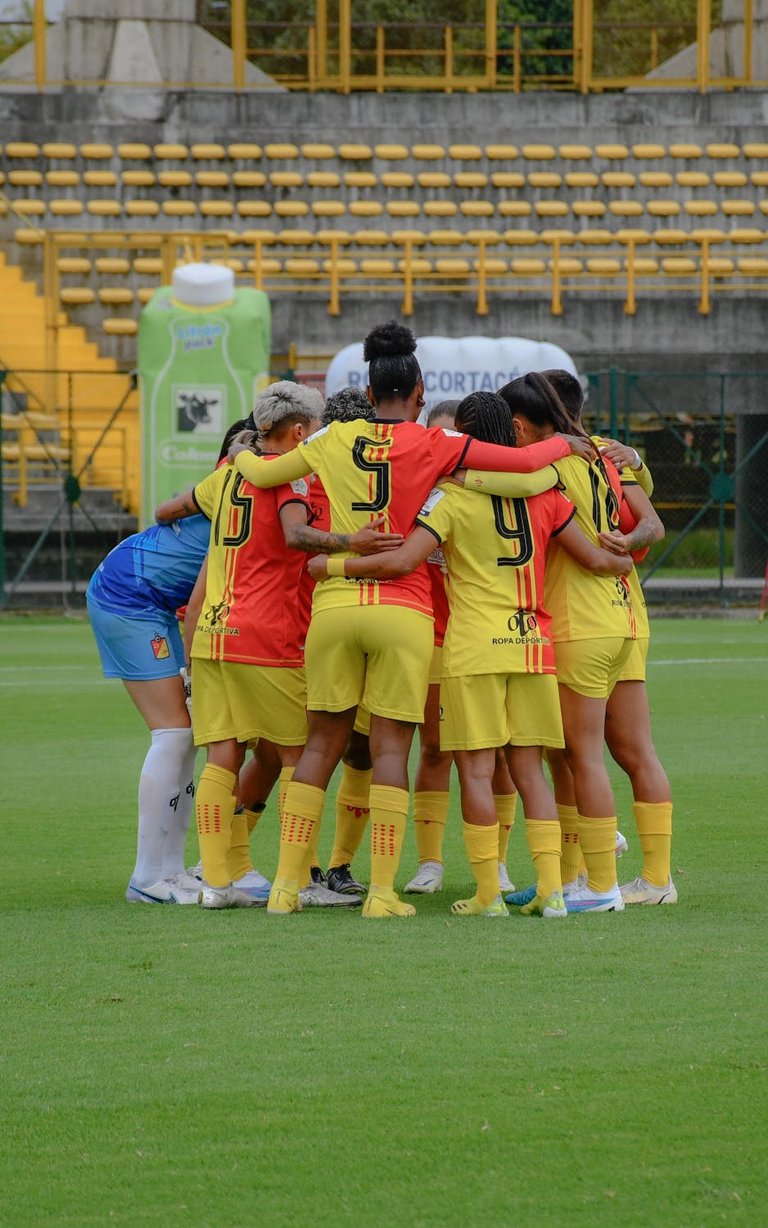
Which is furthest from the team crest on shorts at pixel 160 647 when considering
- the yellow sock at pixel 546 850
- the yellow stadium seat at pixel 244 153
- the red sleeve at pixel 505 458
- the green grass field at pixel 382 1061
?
the yellow stadium seat at pixel 244 153

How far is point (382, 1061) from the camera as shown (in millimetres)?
4211

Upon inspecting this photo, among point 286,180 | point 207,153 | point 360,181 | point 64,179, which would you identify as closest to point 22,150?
point 64,179

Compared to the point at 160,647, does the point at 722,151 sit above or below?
above

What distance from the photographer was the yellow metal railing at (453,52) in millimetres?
32812

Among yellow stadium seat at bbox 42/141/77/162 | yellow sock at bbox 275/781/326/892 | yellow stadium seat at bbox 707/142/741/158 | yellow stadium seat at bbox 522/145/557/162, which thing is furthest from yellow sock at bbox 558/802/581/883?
yellow stadium seat at bbox 707/142/741/158

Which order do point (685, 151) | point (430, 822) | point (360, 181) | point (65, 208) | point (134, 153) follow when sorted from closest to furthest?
point (430, 822) → point (65, 208) → point (134, 153) → point (360, 181) → point (685, 151)

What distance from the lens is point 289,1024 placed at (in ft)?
14.9

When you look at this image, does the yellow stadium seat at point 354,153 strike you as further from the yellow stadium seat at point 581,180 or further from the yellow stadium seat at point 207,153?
the yellow stadium seat at point 581,180

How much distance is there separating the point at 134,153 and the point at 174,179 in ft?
3.01

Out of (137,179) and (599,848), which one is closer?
(599,848)

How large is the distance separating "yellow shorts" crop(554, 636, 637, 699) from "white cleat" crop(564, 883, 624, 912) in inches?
25.6

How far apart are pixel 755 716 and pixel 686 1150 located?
339 inches

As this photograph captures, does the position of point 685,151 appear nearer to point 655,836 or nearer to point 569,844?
point 569,844

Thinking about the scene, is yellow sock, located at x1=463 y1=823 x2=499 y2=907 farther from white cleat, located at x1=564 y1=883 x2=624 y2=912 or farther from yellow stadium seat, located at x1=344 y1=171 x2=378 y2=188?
yellow stadium seat, located at x1=344 y1=171 x2=378 y2=188
